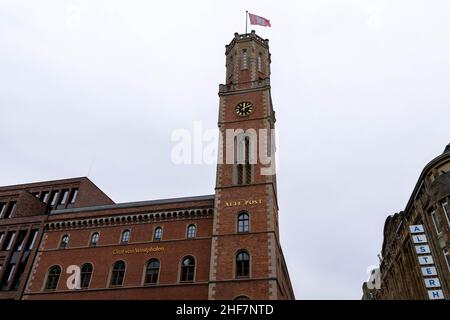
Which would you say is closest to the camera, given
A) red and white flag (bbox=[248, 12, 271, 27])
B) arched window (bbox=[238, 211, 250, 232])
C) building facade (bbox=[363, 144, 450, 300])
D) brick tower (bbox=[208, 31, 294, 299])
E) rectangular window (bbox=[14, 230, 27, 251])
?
building facade (bbox=[363, 144, 450, 300])

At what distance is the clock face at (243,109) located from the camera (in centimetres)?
3688

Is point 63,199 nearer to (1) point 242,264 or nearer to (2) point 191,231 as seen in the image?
(2) point 191,231

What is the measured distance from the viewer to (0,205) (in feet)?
139

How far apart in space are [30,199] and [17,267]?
31.5ft

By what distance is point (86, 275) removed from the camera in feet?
107

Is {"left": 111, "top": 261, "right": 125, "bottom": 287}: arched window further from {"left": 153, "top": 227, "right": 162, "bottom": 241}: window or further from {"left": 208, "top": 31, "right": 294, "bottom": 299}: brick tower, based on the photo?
{"left": 208, "top": 31, "right": 294, "bottom": 299}: brick tower

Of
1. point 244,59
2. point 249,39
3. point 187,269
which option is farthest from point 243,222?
point 249,39

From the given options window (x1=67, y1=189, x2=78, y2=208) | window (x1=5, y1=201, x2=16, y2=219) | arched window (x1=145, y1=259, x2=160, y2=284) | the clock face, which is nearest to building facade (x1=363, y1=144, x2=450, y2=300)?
the clock face

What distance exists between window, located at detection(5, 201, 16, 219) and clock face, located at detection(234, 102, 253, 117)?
2763cm

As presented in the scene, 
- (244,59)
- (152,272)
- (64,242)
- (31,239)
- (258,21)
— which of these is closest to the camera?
(152,272)

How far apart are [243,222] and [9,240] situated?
25.8 metres

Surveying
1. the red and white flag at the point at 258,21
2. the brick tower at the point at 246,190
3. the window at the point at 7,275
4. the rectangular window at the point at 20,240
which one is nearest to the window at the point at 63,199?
the rectangular window at the point at 20,240

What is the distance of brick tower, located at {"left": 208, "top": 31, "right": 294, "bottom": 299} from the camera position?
2738 centimetres

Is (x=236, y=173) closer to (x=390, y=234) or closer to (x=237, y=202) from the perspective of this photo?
(x=237, y=202)
